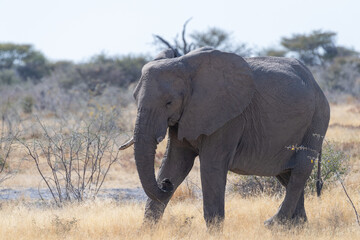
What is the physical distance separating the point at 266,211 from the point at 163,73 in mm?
2828

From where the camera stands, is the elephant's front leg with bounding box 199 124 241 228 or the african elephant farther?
the elephant's front leg with bounding box 199 124 241 228

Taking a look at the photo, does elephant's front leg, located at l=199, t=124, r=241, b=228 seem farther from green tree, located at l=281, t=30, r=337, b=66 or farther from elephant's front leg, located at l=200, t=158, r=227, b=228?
green tree, located at l=281, t=30, r=337, b=66

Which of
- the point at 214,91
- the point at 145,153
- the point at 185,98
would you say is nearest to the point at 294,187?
the point at 214,91

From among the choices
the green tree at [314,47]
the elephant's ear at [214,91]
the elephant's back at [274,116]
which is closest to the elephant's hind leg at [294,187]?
the elephant's back at [274,116]

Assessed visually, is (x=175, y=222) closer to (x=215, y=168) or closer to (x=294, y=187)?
(x=215, y=168)

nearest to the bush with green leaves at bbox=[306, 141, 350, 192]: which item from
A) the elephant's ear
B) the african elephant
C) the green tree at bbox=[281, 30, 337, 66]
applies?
the african elephant

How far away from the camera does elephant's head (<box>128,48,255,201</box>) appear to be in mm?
6602

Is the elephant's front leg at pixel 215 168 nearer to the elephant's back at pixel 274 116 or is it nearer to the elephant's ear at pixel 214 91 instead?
the elephant's ear at pixel 214 91

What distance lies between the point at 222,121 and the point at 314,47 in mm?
41394

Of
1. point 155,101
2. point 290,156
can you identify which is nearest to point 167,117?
point 155,101

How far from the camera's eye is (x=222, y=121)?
693cm

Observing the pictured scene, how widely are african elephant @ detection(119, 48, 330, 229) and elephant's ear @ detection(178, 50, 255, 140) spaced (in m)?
0.01

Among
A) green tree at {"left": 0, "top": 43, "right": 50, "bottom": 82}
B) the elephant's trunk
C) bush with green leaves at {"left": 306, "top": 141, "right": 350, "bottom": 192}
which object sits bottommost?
green tree at {"left": 0, "top": 43, "right": 50, "bottom": 82}

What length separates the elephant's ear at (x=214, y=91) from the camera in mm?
6887
